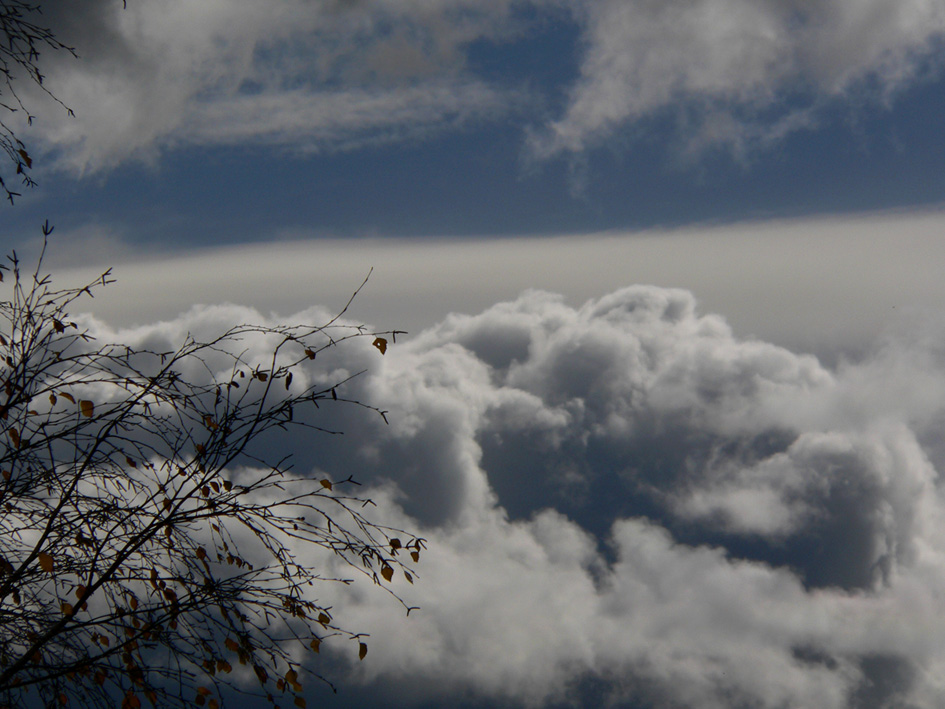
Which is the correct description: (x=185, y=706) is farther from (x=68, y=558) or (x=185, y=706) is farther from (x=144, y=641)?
(x=68, y=558)

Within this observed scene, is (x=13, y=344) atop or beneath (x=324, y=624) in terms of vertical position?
atop

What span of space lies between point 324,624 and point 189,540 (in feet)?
5.30

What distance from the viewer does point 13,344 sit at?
7.05m

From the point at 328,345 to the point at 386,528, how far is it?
6.81 ft

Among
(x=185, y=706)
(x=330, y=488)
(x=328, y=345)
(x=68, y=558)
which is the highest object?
(x=328, y=345)

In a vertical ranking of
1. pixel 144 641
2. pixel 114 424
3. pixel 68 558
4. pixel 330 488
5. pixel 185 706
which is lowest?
pixel 185 706

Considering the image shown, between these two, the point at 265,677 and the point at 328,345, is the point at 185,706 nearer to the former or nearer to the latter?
the point at 265,677

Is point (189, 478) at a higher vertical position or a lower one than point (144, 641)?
higher

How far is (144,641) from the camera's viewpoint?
6.70 meters

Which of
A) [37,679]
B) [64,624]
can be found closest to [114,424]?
[64,624]

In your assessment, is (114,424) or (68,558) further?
(68,558)

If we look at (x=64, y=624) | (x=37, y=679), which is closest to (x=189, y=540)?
(x=64, y=624)

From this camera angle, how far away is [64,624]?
6605 mm

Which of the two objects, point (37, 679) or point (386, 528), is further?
point (386, 528)
